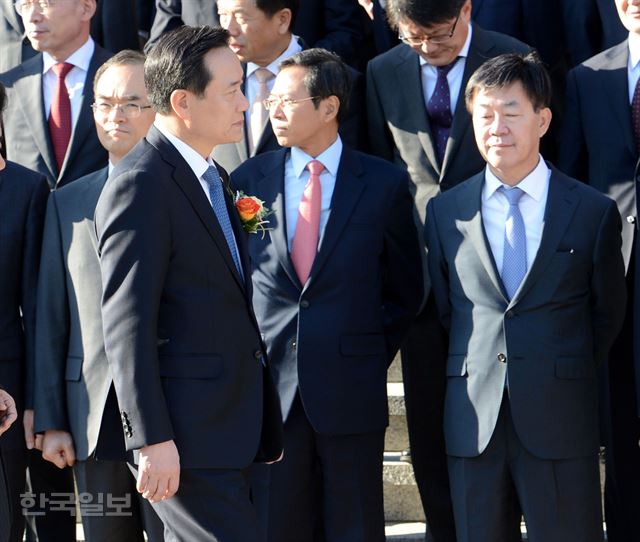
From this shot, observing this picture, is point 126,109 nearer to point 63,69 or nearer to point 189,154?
point 63,69

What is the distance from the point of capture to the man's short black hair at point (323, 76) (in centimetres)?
528

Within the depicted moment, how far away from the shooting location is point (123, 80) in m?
5.16

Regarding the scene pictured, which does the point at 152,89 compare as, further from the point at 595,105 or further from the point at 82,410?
the point at 595,105

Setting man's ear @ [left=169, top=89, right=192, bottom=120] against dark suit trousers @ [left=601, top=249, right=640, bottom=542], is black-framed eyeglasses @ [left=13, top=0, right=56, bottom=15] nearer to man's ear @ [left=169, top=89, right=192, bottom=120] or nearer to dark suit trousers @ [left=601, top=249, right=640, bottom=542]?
man's ear @ [left=169, top=89, right=192, bottom=120]

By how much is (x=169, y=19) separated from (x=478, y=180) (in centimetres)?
231

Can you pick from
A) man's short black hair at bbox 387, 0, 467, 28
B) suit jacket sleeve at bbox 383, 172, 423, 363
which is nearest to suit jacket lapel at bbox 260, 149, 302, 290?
suit jacket sleeve at bbox 383, 172, 423, 363

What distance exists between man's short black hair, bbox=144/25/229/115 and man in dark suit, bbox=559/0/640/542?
1989 millimetres

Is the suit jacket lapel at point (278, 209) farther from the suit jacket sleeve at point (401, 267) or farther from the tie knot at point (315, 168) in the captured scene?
the suit jacket sleeve at point (401, 267)

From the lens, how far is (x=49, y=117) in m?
5.91

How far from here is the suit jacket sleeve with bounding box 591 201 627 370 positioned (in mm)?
4766

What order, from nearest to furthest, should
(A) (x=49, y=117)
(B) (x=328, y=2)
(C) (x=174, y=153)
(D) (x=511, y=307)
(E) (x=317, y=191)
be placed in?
(C) (x=174, y=153) < (D) (x=511, y=307) < (E) (x=317, y=191) < (A) (x=49, y=117) < (B) (x=328, y=2)

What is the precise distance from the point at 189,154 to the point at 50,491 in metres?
2.15

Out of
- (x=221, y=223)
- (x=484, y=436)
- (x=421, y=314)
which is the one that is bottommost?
(x=484, y=436)

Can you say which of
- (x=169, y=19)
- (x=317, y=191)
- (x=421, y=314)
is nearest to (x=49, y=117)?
(x=169, y=19)
